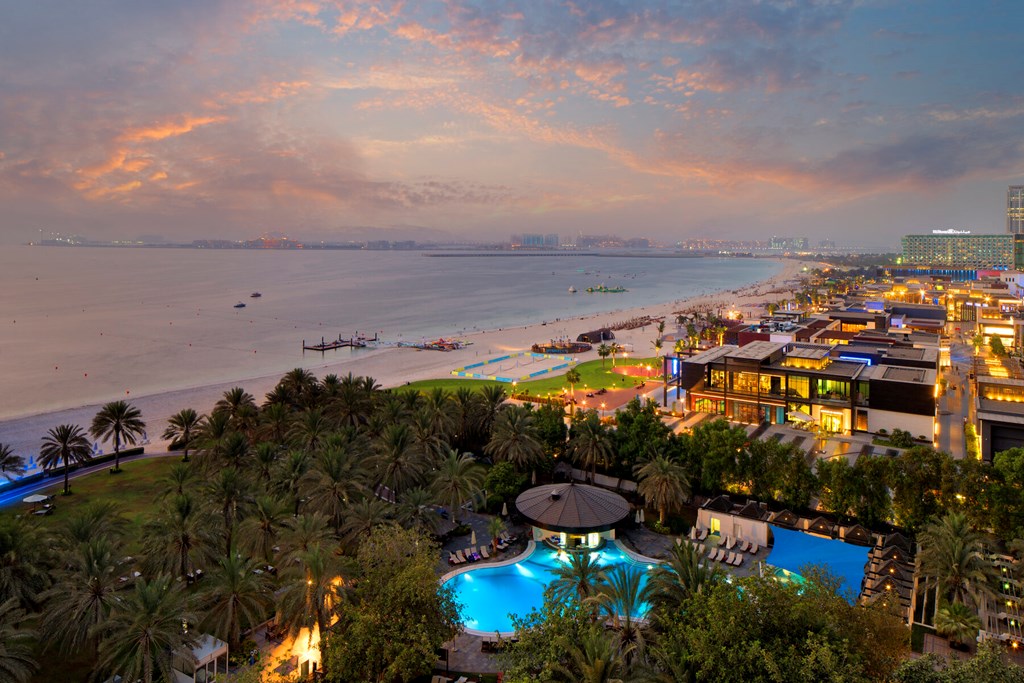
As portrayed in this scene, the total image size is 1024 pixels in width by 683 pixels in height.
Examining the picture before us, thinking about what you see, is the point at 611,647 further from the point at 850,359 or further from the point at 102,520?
the point at 850,359

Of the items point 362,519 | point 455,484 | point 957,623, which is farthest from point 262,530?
point 957,623

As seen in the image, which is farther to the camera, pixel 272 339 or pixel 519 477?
pixel 272 339

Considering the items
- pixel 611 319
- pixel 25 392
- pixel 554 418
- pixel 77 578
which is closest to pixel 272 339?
pixel 25 392

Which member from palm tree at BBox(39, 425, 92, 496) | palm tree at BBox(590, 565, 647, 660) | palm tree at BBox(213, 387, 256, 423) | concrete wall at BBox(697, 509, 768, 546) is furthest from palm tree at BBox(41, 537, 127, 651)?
concrete wall at BBox(697, 509, 768, 546)

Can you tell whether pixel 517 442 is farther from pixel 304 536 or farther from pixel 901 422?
pixel 901 422

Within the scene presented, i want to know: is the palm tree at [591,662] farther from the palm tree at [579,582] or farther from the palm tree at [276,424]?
the palm tree at [276,424]

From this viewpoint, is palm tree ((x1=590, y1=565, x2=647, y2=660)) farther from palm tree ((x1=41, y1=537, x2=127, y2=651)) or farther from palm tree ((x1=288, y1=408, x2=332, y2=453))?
palm tree ((x1=288, y1=408, x2=332, y2=453))
